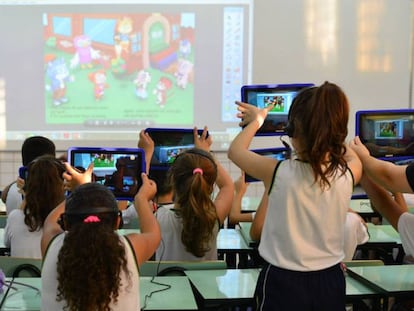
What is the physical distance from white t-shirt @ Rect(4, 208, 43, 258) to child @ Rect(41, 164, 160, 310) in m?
1.01

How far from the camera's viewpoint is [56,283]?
147 centimetres

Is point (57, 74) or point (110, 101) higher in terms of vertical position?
point (57, 74)

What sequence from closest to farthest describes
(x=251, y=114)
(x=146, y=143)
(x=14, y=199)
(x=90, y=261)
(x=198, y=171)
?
(x=90, y=261) → (x=251, y=114) → (x=198, y=171) → (x=146, y=143) → (x=14, y=199)

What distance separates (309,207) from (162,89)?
3.94 meters

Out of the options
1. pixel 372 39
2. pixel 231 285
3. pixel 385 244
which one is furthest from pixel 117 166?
pixel 372 39

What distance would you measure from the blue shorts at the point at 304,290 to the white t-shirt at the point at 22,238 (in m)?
1.37

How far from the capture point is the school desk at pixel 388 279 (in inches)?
77.7

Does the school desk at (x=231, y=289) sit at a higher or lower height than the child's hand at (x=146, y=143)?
lower

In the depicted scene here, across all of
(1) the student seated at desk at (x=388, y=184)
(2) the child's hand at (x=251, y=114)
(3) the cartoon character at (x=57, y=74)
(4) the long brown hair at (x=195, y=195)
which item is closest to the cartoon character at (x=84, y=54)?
(3) the cartoon character at (x=57, y=74)

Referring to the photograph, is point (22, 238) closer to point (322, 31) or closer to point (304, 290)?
point (304, 290)

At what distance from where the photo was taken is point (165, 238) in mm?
2359

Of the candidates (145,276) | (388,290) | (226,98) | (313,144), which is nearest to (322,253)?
(313,144)

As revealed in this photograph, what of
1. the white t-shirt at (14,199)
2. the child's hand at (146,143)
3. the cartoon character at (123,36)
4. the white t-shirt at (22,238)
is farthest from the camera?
the cartoon character at (123,36)

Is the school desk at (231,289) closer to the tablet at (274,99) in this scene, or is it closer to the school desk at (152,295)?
the school desk at (152,295)
